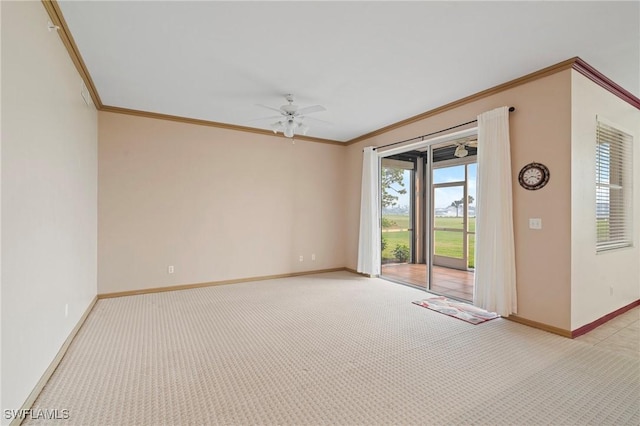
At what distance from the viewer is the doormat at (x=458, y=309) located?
146 inches

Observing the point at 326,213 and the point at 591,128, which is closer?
the point at 591,128

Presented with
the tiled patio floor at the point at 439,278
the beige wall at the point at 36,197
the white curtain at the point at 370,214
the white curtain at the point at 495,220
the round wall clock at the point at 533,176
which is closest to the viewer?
the beige wall at the point at 36,197

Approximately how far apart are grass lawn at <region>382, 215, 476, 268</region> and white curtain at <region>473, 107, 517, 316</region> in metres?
0.96

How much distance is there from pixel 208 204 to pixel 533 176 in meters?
4.74

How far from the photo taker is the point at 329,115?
4855 mm

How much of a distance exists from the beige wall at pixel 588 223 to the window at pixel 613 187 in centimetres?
16

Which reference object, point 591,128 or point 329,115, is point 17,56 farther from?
point 591,128

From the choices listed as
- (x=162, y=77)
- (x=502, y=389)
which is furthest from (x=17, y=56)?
(x=502, y=389)

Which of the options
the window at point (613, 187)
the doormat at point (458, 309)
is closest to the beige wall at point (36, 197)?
the doormat at point (458, 309)

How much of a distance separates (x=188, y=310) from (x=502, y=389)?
353 cm

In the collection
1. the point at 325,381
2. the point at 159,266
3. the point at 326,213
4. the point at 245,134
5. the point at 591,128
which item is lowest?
the point at 325,381

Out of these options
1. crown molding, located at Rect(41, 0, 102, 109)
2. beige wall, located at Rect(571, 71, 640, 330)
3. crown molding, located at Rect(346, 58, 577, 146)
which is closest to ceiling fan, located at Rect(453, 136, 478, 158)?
crown molding, located at Rect(346, 58, 577, 146)

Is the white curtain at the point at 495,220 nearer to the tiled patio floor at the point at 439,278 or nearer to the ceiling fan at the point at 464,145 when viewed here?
the ceiling fan at the point at 464,145

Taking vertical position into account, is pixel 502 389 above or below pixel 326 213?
below
